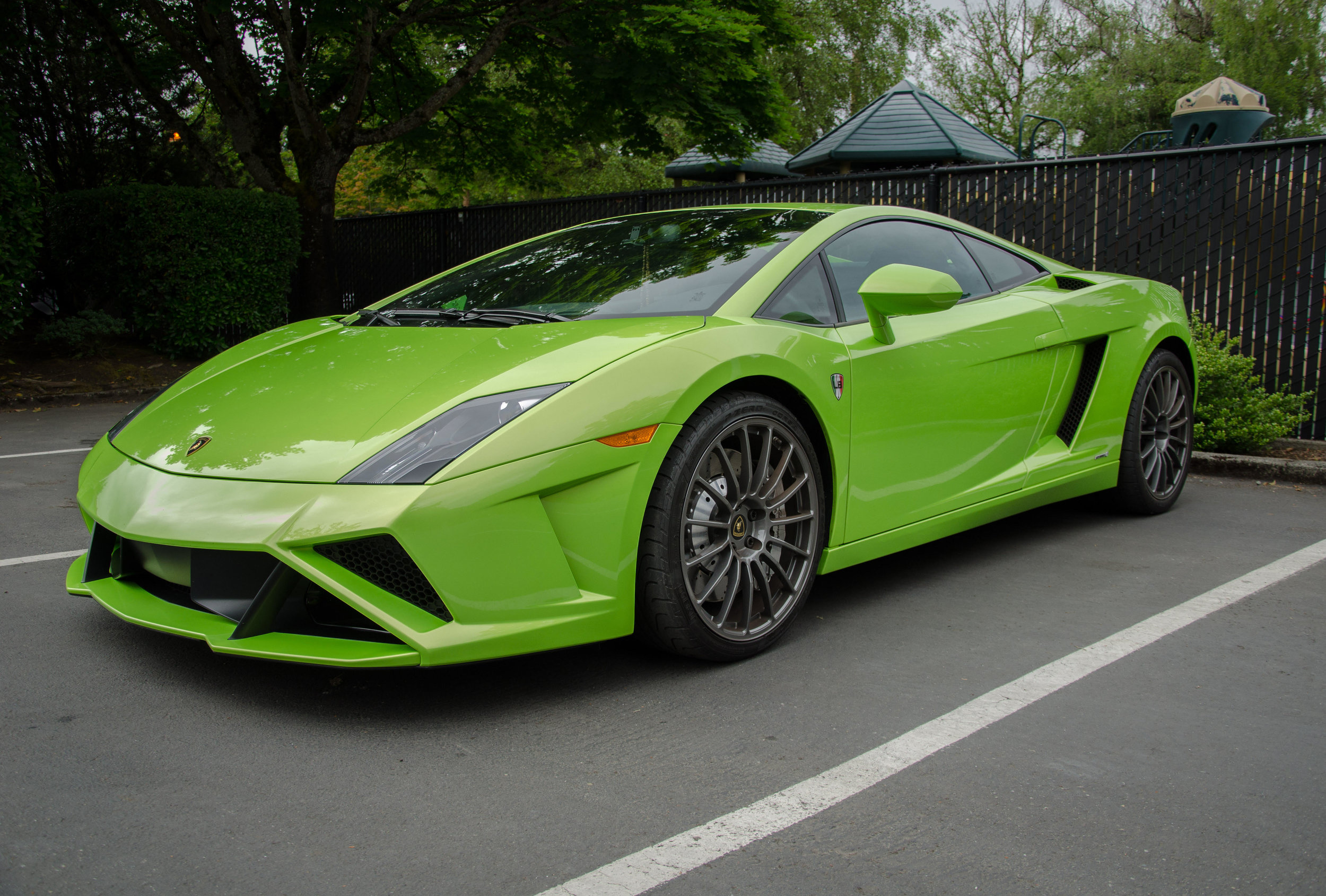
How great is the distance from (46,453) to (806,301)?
533 cm

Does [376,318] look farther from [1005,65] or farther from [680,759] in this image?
[1005,65]

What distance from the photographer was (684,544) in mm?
2814

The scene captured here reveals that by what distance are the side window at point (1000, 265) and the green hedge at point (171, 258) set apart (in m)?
9.42

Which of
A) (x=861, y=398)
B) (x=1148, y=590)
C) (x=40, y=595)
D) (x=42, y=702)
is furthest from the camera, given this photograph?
(x=1148, y=590)

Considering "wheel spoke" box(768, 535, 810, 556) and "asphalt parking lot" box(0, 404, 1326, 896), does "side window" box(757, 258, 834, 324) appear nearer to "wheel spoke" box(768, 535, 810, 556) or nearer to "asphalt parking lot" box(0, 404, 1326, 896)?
"wheel spoke" box(768, 535, 810, 556)

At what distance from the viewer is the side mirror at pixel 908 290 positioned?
324cm

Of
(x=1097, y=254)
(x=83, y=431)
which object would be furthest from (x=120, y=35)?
(x=1097, y=254)

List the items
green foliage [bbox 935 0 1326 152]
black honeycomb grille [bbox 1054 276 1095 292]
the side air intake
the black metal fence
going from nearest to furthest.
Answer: the side air intake < black honeycomb grille [bbox 1054 276 1095 292] < the black metal fence < green foliage [bbox 935 0 1326 152]

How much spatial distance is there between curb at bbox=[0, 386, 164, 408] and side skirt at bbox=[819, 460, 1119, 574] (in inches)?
293

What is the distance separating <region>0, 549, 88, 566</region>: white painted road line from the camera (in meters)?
3.91

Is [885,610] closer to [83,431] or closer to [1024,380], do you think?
[1024,380]

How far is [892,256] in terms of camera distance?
383 cm

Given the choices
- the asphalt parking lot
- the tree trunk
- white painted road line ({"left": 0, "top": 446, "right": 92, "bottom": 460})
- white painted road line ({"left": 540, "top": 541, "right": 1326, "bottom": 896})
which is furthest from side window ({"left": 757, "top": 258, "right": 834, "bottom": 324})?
the tree trunk

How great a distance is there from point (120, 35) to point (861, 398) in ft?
42.5
